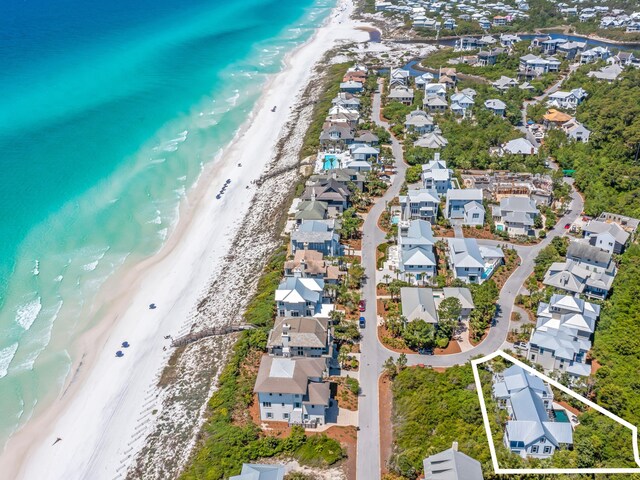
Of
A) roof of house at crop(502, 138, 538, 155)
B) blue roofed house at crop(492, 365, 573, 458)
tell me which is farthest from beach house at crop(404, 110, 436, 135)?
blue roofed house at crop(492, 365, 573, 458)

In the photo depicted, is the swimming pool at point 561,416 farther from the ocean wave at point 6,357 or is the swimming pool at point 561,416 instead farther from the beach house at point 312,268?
the ocean wave at point 6,357

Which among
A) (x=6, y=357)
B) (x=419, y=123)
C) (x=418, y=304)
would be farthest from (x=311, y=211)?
(x=419, y=123)

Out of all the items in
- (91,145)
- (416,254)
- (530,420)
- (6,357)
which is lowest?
(6,357)

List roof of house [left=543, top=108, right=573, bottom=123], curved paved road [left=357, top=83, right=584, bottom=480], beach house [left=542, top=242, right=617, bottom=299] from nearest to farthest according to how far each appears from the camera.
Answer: curved paved road [left=357, top=83, right=584, bottom=480] → beach house [left=542, top=242, right=617, bottom=299] → roof of house [left=543, top=108, right=573, bottom=123]

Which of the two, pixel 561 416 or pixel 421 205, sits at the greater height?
pixel 421 205

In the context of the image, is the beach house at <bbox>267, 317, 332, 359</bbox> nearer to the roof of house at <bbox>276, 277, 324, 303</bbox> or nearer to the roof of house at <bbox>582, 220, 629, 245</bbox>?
the roof of house at <bbox>276, 277, 324, 303</bbox>

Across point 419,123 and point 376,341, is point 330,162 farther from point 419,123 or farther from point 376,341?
point 376,341
